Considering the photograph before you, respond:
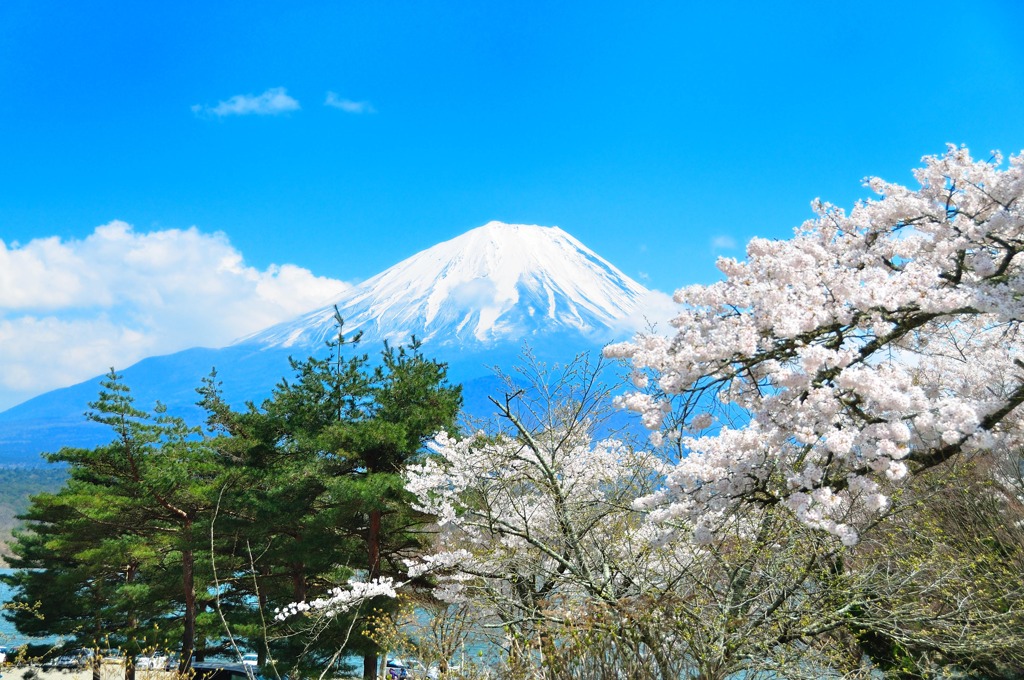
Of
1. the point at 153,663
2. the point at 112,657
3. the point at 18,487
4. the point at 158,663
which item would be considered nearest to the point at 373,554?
the point at 158,663

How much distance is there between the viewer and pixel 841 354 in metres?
4.46

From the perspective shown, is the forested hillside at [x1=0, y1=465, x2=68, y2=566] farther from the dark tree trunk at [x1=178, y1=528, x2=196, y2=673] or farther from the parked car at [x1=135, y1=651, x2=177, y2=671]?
the parked car at [x1=135, y1=651, x2=177, y2=671]

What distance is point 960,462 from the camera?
787 cm

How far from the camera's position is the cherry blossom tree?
4305 mm

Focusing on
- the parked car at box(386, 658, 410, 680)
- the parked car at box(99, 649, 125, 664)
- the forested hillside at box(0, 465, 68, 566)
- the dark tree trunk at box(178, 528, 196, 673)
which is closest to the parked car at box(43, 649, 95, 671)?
the dark tree trunk at box(178, 528, 196, 673)

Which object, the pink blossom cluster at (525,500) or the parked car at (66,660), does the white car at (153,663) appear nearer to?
the pink blossom cluster at (525,500)

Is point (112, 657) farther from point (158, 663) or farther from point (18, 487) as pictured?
point (18, 487)

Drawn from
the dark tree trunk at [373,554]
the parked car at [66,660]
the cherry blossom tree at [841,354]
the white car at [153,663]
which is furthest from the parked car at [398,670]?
the parked car at [66,660]

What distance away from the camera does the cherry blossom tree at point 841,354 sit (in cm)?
430

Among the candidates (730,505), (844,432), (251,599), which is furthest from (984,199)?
(251,599)

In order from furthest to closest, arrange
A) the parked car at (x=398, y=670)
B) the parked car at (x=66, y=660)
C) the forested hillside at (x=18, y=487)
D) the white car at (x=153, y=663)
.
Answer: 1. the forested hillside at (x=18, y=487)
2. the parked car at (x=66, y=660)
3. the white car at (x=153, y=663)
4. the parked car at (x=398, y=670)

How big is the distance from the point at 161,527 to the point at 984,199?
19.3m

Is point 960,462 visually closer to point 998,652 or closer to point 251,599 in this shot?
→ point 998,652

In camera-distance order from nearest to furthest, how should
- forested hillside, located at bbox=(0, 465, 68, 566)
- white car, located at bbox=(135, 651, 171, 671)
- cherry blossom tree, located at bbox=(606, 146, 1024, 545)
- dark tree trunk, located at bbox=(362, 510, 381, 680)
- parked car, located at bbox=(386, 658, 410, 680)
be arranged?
cherry blossom tree, located at bbox=(606, 146, 1024, 545) → parked car, located at bbox=(386, 658, 410, 680) → white car, located at bbox=(135, 651, 171, 671) → dark tree trunk, located at bbox=(362, 510, 381, 680) → forested hillside, located at bbox=(0, 465, 68, 566)
